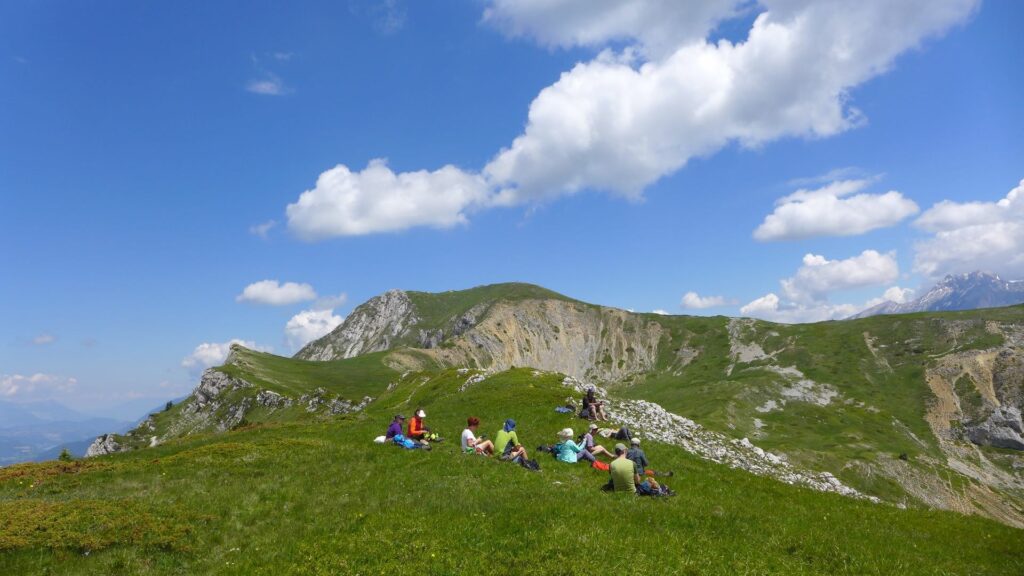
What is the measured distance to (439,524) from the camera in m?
17.0

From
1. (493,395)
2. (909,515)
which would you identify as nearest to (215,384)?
(493,395)

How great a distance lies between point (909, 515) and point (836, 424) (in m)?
187

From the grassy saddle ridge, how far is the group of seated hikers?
3.33 ft

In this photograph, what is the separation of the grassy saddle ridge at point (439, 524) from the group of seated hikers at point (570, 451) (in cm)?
101

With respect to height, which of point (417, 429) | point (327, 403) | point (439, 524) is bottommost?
point (439, 524)

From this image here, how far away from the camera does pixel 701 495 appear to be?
23.3 metres

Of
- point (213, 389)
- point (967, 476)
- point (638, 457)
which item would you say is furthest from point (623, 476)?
point (213, 389)

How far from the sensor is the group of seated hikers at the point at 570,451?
2239 cm

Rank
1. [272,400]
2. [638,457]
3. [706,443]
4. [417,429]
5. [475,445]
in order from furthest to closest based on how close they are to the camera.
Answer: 1. [272,400]
2. [706,443]
3. [417,429]
4. [475,445]
5. [638,457]

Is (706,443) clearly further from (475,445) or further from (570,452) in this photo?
(475,445)

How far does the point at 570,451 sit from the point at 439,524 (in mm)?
13328

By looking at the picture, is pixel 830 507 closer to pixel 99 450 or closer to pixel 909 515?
pixel 909 515

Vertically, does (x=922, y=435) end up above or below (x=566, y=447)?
below

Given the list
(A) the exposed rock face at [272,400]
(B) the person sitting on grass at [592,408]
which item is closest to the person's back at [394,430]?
(B) the person sitting on grass at [592,408]
